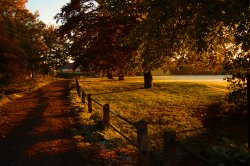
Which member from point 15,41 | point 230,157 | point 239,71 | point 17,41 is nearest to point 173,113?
point 239,71

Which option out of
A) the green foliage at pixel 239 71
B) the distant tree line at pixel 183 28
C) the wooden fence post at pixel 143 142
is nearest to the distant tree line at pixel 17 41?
the distant tree line at pixel 183 28

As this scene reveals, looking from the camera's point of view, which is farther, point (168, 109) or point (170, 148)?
point (168, 109)

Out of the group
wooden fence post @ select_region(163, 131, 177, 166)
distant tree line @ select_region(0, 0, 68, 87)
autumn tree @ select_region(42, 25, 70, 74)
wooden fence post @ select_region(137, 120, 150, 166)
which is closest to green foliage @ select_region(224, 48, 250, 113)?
wooden fence post @ select_region(137, 120, 150, 166)

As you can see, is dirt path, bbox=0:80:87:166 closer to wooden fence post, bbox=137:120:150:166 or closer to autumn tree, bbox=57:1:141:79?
wooden fence post, bbox=137:120:150:166

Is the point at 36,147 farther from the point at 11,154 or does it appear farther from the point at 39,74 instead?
the point at 39,74

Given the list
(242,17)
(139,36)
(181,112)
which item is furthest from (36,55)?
(242,17)

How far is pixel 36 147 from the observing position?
35.6 feet

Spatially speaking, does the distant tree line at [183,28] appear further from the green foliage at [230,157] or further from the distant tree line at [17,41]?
the distant tree line at [17,41]

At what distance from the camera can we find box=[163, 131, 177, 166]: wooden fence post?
6.36m

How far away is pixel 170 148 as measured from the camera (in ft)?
21.4

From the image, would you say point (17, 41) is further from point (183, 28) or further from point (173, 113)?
point (183, 28)

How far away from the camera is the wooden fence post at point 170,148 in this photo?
6363 millimetres

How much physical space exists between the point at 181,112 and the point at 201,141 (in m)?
6.94

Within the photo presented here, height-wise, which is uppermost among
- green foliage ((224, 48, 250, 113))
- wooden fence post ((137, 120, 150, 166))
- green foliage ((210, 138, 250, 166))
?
green foliage ((224, 48, 250, 113))
